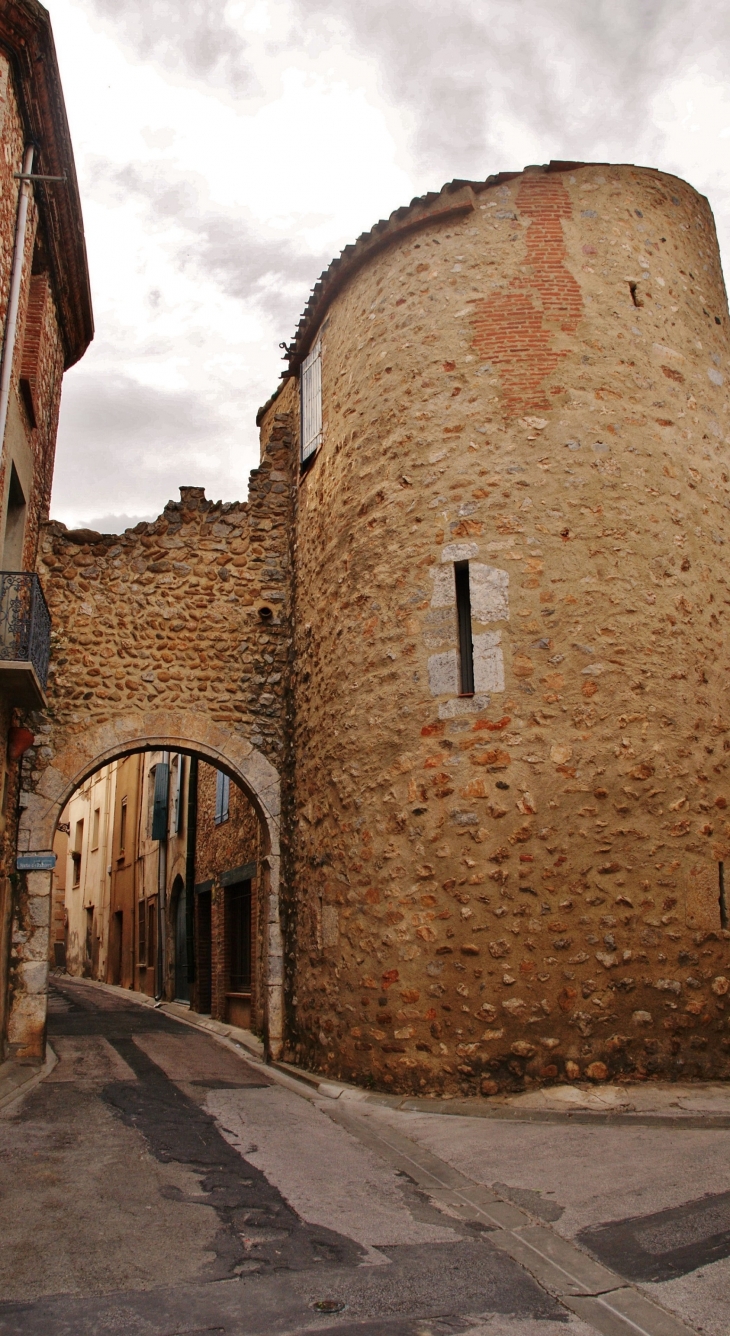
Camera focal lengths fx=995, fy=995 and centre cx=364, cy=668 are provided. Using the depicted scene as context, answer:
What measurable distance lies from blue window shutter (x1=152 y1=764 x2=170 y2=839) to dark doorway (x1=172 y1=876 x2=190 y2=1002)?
3.92 ft

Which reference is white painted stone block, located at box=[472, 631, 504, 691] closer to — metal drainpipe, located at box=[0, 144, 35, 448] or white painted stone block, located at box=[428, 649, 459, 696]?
white painted stone block, located at box=[428, 649, 459, 696]

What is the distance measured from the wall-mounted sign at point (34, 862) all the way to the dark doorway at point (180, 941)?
9.05m

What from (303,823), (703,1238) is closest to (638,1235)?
(703,1238)

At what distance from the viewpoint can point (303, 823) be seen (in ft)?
30.7

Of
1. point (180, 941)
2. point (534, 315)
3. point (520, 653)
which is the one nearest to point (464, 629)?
point (520, 653)

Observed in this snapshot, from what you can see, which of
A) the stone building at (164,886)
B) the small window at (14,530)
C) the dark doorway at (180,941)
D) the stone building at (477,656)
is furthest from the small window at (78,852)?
the small window at (14,530)

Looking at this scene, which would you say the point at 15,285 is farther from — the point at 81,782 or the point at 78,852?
the point at 78,852

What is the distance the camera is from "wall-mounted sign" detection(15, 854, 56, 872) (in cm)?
910

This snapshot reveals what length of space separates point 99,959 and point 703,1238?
975 inches

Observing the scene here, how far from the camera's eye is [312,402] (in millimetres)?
10430

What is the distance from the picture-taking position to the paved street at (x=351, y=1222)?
348 centimetres

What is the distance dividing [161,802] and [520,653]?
44.5 ft

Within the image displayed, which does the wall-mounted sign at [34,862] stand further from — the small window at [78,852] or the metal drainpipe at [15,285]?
the small window at [78,852]

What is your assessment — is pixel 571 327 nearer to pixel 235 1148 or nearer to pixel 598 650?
pixel 598 650
